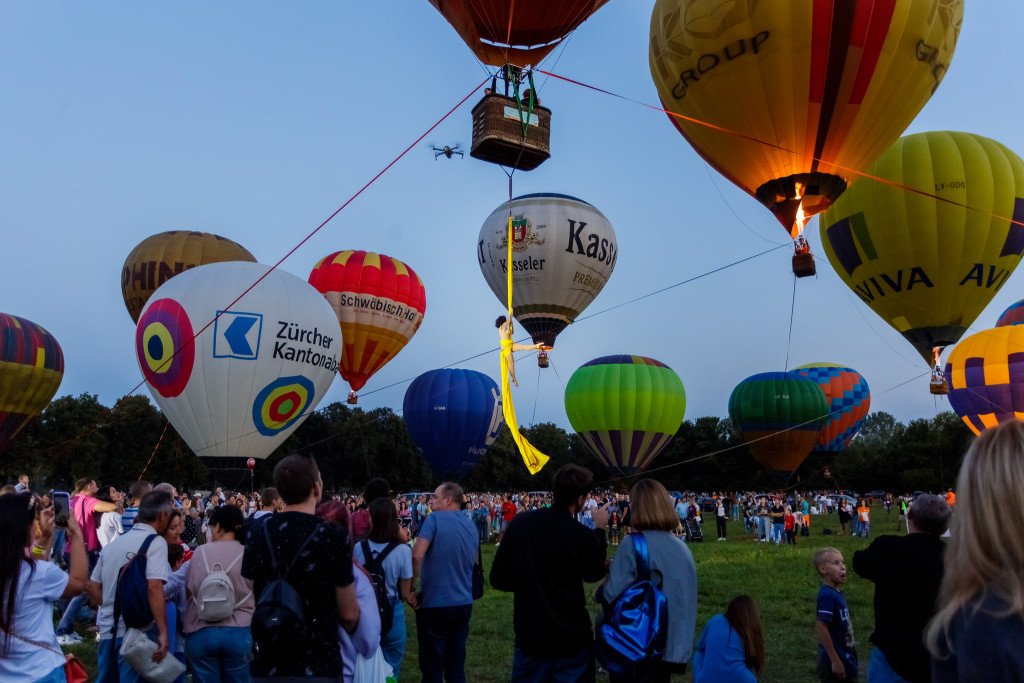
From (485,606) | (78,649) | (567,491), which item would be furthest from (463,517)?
(485,606)

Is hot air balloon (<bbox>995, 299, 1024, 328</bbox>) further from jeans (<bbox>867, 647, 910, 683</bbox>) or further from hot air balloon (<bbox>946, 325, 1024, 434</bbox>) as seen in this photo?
jeans (<bbox>867, 647, 910, 683</bbox>)

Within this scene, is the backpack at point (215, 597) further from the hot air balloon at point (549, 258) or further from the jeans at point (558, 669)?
the hot air balloon at point (549, 258)

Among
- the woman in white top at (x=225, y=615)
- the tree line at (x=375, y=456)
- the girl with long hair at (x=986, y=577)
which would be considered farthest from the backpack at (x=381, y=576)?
the tree line at (x=375, y=456)

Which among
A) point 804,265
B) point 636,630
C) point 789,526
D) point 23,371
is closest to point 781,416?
point 789,526

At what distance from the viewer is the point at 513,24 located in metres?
10.2

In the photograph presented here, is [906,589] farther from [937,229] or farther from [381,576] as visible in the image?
[937,229]

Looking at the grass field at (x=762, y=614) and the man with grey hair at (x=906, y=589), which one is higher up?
the man with grey hair at (x=906, y=589)

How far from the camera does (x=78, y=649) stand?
6.58m

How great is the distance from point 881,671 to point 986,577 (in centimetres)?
220

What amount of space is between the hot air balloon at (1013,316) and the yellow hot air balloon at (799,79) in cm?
1401

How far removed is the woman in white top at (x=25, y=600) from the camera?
2.75 metres

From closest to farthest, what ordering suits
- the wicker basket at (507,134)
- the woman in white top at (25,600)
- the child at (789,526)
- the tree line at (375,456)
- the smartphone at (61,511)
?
the woman in white top at (25,600)
the smartphone at (61,511)
the wicker basket at (507,134)
the child at (789,526)
the tree line at (375,456)

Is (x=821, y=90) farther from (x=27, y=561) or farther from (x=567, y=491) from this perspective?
(x=27, y=561)

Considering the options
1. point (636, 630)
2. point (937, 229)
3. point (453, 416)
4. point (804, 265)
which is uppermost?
point (937, 229)
